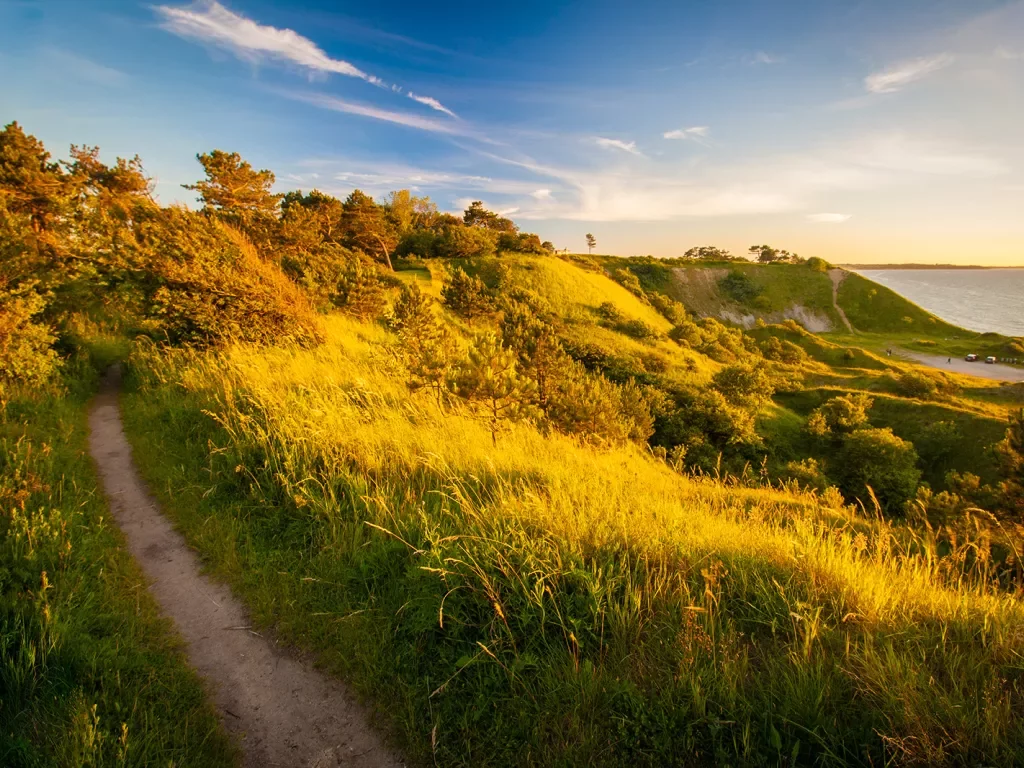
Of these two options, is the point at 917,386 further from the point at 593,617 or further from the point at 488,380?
the point at 593,617

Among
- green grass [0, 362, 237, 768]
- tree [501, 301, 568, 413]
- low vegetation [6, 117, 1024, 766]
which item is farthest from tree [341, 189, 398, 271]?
green grass [0, 362, 237, 768]

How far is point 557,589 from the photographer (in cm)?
300

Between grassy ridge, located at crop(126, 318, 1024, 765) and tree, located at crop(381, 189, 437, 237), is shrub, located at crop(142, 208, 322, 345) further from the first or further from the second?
tree, located at crop(381, 189, 437, 237)

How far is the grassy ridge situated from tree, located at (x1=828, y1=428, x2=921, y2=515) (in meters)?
31.4

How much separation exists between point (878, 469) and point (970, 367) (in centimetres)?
5254

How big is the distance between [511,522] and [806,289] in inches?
4662

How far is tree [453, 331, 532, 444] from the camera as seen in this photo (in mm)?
8828

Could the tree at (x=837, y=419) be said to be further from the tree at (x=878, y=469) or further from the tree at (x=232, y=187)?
the tree at (x=232, y=187)

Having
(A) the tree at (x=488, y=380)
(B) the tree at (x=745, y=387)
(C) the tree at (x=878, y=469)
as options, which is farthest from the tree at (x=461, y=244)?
(A) the tree at (x=488, y=380)

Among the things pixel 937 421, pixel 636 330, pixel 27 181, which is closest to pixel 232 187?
pixel 27 181

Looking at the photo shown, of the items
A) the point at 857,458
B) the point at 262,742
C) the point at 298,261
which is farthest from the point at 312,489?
the point at 857,458

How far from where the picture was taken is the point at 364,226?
43469mm

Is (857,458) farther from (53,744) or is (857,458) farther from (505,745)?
(53,744)

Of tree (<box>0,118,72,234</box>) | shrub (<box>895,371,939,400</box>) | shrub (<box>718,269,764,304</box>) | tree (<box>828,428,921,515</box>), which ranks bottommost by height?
tree (<box>828,428,921,515</box>)
